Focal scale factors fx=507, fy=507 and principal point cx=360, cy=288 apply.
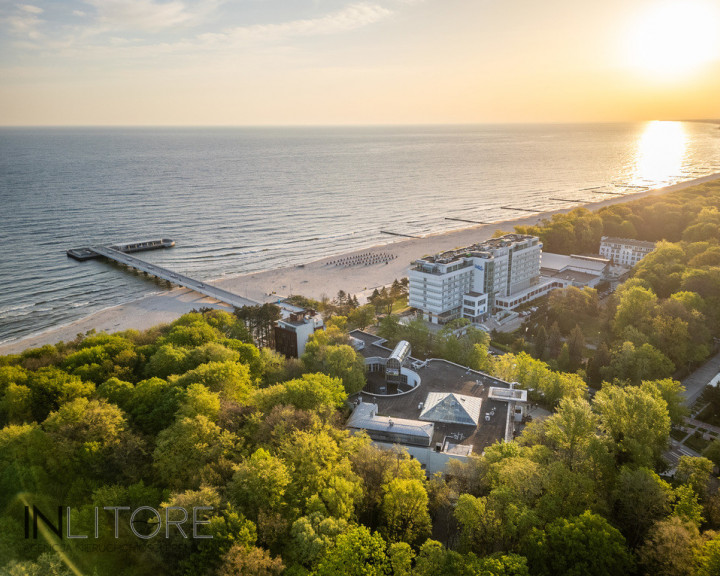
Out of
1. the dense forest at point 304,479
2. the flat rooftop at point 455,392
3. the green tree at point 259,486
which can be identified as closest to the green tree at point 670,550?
the dense forest at point 304,479

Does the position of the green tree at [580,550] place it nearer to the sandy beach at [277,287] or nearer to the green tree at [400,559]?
the green tree at [400,559]

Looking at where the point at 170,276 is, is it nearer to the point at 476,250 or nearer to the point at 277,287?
the point at 277,287

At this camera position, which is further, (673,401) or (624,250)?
(624,250)

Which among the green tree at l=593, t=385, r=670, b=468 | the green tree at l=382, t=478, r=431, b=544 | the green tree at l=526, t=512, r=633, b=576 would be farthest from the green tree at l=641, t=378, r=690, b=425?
the green tree at l=382, t=478, r=431, b=544

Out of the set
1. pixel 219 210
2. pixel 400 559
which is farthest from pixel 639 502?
pixel 219 210

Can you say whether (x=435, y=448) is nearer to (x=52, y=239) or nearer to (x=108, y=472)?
(x=108, y=472)

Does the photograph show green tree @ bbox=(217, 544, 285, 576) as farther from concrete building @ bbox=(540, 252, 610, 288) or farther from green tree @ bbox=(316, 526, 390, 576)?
concrete building @ bbox=(540, 252, 610, 288)
